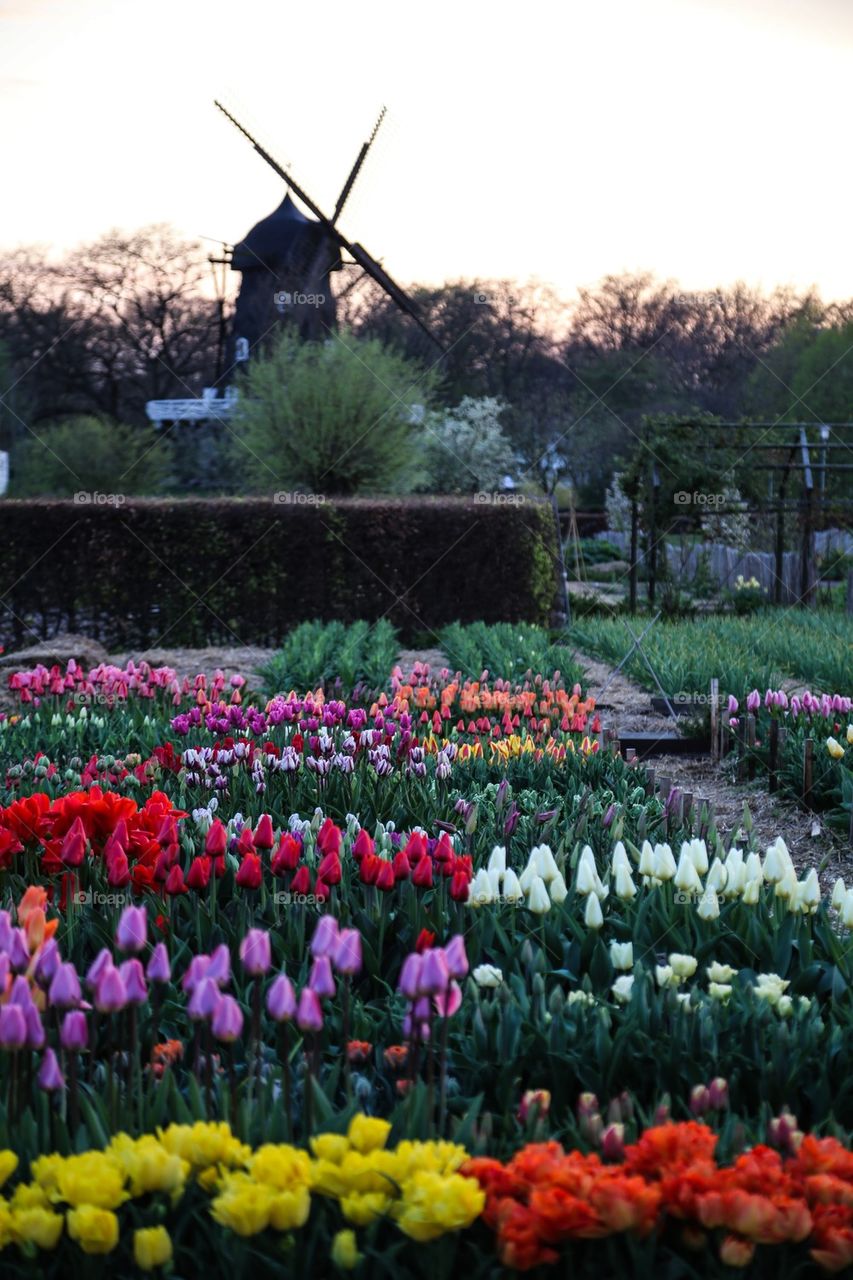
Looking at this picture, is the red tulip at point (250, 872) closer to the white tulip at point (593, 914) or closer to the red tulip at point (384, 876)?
Answer: the red tulip at point (384, 876)

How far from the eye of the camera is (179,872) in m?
2.94

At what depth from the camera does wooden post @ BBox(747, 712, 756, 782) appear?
665 centimetres

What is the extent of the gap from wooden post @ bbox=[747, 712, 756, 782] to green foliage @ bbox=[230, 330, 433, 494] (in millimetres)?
11454

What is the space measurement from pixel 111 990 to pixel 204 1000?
148 mm

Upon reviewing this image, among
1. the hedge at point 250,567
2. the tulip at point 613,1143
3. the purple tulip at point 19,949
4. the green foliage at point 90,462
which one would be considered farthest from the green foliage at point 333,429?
the tulip at point 613,1143

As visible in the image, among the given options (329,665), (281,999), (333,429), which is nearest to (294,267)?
(333,429)

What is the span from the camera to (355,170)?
29.0 meters

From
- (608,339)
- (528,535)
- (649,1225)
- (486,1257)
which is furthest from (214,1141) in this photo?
(608,339)

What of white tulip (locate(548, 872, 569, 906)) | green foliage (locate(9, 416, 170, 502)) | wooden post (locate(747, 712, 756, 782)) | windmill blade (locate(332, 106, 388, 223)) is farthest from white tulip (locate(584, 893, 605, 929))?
green foliage (locate(9, 416, 170, 502))

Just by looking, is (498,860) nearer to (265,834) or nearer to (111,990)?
(265,834)

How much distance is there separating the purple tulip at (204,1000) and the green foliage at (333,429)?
1580 cm

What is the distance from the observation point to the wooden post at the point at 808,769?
5863 millimetres

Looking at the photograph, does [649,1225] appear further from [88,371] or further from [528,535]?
[88,371]

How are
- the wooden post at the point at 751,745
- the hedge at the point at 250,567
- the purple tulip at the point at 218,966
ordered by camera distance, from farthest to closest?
the hedge at the point at 250,567 → the wooden post at the point at 751,745 → the purple tulip at the point at 218,966
